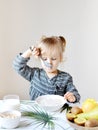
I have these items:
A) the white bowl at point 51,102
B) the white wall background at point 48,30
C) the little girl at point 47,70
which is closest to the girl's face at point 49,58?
the little girl at point 47,70

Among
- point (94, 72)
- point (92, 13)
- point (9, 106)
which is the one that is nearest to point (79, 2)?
point (92, 13)

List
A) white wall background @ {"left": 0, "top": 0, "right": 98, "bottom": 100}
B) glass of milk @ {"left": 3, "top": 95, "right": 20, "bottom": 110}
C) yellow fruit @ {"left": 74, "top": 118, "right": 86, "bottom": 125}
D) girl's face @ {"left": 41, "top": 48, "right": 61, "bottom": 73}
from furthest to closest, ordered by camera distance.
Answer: white wall background @ {"left": 0, "top": 0, "right": 98, "bottom": 100} → girl's face @ {"left": 41, "top": 48, "right": 61, "bottom": 73} → glass of milk @ {"left": 3, "top": 95, "right": 20, "bottom": 110} → yellow fruit @ {"left": 74, "top": 118, "right": 86, "bottom": 125}

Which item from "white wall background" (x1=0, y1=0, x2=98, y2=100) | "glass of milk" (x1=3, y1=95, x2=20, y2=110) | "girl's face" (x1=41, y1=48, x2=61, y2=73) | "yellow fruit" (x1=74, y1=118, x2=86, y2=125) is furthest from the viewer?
"white wall background" (x1=0, y1=0, x2=98, y2=100)

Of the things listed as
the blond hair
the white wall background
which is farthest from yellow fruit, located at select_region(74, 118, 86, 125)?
the white wall background

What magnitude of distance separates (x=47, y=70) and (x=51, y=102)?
29 centimetres

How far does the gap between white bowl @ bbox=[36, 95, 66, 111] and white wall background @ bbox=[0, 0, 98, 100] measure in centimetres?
98

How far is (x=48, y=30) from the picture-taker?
2.41 metres

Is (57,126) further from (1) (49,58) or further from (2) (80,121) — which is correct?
(1) (49,58)

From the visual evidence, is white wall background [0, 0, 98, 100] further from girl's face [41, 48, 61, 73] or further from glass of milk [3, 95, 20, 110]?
glass of milk [3, 95, 20, 110]

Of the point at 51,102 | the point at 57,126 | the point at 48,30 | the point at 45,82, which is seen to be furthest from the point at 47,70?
the point at 48,30

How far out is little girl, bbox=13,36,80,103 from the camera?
5.48 ft

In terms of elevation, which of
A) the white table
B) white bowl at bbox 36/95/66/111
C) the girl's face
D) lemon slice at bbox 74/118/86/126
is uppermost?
the girl's face

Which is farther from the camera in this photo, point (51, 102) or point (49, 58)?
point (49, 58)

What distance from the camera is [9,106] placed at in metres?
1.32
